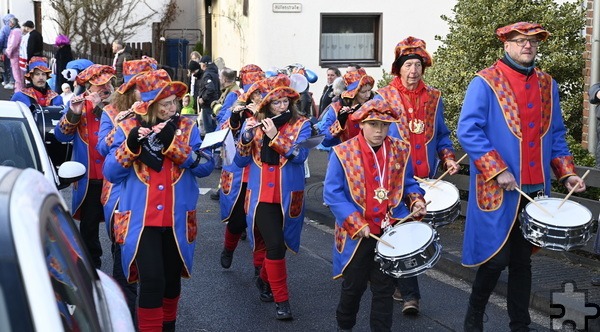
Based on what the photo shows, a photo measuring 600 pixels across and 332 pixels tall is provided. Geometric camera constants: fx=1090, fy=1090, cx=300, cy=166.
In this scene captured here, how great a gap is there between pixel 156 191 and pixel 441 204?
1944 mm

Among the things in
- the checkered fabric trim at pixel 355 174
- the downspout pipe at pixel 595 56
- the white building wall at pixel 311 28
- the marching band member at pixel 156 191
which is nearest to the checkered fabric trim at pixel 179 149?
the marching band member at pixel 156 191

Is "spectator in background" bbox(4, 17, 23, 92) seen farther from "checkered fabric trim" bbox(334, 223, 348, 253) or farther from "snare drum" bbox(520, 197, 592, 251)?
"snare drum" bbox(520, 197, 592, 251)

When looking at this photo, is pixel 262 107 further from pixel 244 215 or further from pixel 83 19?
pixel 83 19

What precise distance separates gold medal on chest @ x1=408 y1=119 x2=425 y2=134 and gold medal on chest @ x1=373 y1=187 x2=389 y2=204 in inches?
58.6

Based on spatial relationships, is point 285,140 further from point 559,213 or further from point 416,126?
point 559,213

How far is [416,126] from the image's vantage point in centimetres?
809

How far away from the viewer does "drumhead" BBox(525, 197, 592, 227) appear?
638cm

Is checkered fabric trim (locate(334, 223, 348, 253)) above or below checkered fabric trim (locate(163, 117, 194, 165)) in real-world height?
below

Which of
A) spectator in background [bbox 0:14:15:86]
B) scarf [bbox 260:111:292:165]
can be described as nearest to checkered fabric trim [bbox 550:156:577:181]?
scarf [bbox 260:111:292:165]

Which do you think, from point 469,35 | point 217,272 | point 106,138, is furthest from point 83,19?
point 106,138

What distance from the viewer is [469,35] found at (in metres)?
12.2

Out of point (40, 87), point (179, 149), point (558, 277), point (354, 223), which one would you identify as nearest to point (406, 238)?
point (354, 223)

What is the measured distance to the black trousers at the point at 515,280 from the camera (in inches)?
271

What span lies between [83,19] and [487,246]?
26.3m
